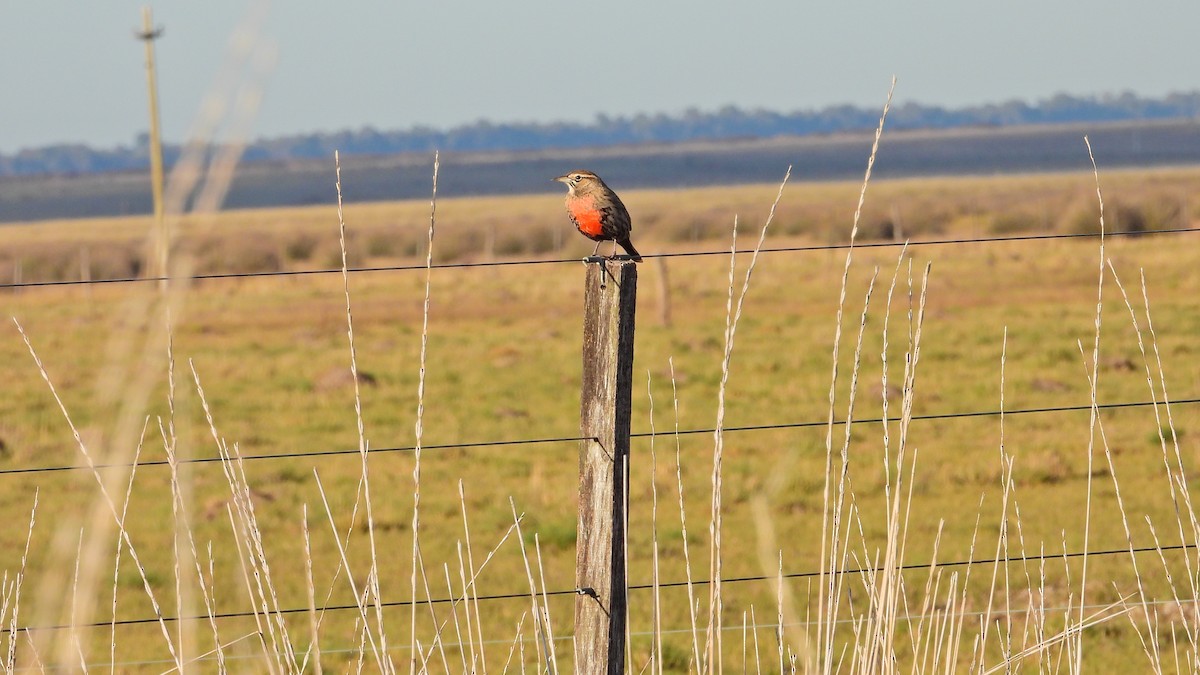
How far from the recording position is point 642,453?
12.5m

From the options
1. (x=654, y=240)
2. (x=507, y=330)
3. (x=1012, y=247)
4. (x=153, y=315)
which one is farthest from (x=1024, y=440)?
(x=654, y=240)

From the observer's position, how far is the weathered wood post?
2270mm

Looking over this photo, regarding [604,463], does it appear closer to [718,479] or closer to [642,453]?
[718,479]

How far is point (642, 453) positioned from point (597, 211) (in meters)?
8.37

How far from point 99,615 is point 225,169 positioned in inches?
334

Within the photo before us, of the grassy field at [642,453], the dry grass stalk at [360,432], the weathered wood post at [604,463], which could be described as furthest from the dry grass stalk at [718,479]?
the dry grass stalk at [360,432]

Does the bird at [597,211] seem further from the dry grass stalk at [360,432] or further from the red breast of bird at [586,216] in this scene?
the dry grass stalk at [360,432]

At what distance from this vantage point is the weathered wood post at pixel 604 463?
227cm

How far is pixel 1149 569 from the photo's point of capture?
8.30 m

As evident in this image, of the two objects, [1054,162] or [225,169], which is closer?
[225,169]

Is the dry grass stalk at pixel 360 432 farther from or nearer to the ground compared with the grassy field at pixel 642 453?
farther from the ground

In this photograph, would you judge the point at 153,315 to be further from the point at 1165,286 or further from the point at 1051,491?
the point at 1165,286

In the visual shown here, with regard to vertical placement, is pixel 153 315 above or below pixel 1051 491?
above

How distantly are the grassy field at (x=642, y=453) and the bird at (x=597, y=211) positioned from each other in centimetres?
105
